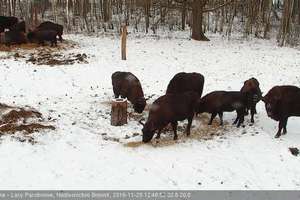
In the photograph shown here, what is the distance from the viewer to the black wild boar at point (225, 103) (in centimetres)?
1206

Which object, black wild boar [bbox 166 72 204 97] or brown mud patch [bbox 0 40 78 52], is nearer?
black wild boar [bbox 166 72 204 97]

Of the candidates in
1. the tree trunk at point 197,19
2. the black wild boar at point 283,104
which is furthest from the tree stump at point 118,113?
the tree trunk at point 197,19

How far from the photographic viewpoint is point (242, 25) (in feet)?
111

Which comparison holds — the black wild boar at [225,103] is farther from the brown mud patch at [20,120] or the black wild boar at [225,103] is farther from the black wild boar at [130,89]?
the brown mud patch at [20,120]

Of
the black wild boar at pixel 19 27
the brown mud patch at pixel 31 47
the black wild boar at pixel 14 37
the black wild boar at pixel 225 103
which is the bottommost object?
the black wild boar at pixel 225 103

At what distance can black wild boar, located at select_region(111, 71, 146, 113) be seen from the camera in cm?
1329

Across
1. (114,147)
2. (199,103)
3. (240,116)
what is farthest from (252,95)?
(114,147)

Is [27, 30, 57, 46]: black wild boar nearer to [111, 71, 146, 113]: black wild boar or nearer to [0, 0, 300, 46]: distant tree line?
[0, 0, 300, 46]: distant tree line

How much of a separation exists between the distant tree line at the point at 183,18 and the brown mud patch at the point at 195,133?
47.6 ft

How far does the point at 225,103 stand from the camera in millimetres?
12055

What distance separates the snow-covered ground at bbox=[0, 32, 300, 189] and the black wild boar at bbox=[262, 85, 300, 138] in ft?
1.52

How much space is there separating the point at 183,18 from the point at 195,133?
19.5 m

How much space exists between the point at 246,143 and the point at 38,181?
16.9ft

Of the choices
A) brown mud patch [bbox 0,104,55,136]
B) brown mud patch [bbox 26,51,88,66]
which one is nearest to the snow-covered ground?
brown mud patch [bbox 0,104,55,136]
